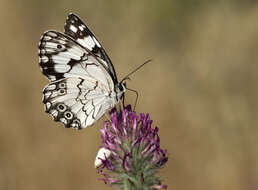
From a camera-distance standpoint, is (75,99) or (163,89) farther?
(163,89)

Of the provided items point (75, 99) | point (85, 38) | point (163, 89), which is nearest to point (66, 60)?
point (85, 38)

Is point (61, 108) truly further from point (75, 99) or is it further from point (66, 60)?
point (66, 60)

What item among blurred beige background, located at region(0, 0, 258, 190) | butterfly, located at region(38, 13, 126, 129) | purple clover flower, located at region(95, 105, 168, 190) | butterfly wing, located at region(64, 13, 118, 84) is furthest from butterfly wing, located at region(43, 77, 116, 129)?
blurred beige background, located at region(0, 0, 258, 190)

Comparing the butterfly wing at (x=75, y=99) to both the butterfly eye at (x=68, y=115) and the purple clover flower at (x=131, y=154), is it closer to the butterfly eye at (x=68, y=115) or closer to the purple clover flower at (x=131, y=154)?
the butterfly eye at (x=68, y=115)

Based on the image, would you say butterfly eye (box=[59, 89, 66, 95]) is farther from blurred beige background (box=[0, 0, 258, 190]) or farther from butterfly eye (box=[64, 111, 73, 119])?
blurred beige background (box=[0, 0, 258, 190])

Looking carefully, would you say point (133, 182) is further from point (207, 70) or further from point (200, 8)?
point (200, 8)

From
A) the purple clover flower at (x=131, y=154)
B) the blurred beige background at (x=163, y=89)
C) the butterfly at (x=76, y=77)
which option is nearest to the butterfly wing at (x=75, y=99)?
the butterfly at (x=76, y=77)
